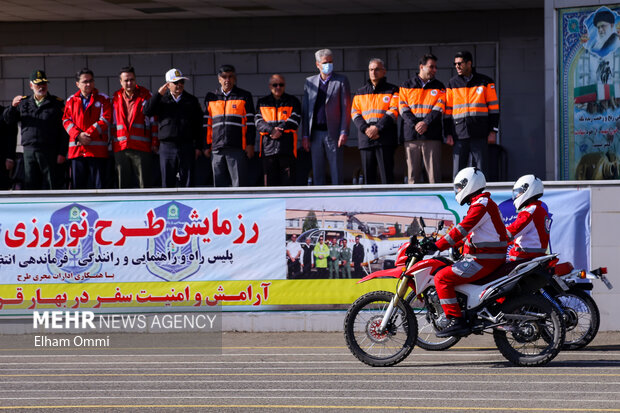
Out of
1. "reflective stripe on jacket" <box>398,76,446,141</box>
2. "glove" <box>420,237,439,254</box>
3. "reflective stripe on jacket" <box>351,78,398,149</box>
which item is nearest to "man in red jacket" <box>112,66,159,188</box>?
"reflective stripe on jacket" <box>351,78,398,149</box>

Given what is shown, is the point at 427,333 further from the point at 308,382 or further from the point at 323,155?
the point at 323,155

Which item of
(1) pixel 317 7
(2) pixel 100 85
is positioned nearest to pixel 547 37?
(1) pixel 317 7

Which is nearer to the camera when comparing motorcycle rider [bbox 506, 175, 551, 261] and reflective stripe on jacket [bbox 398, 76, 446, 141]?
motorcycle rider [bbox 506, 175, 551, 261]

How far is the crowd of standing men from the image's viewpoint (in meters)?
15.0

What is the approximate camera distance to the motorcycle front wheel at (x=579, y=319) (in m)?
12.2

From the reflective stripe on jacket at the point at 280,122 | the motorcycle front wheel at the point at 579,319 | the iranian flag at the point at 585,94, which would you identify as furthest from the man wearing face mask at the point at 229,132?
the motorcycle front wheel at the point at 579,319

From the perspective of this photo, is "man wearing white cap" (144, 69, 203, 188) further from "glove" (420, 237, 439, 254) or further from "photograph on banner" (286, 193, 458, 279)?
"glove" (420, 237, 439, 254)

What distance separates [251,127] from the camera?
15648 millimetres

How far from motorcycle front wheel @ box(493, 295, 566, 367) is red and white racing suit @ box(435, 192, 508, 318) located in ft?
1.49

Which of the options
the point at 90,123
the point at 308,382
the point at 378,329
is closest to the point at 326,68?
the point at 90,123

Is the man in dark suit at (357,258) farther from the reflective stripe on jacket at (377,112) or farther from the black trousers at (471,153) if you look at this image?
the black trousers at (471,153)

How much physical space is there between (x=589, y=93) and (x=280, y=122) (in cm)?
419

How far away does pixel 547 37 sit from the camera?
1549cm

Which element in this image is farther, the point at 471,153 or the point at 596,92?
the point at 596,92
